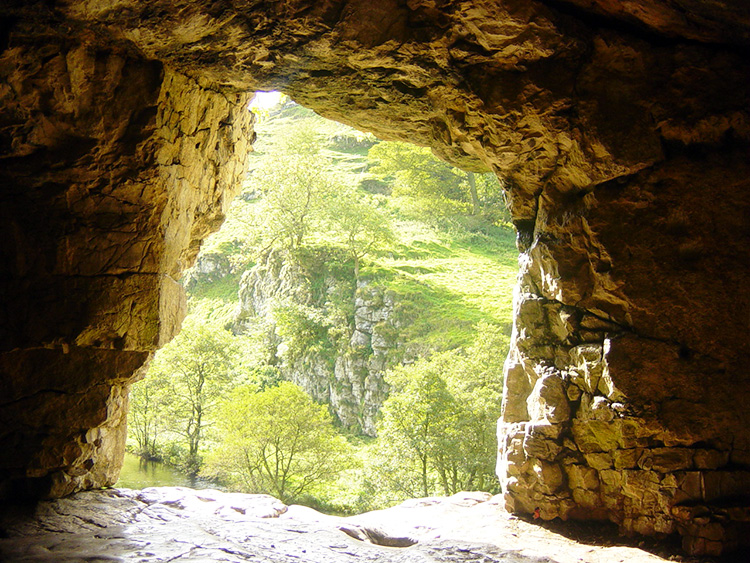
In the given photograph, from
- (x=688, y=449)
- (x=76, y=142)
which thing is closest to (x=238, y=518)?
(x=76, y=142)

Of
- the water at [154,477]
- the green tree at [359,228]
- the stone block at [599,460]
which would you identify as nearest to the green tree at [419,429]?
the stone block at [599,460]

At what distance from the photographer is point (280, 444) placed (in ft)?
55.9

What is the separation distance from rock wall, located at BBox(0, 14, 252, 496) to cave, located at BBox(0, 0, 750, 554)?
3 cm

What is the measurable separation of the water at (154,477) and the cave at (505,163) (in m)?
12.5

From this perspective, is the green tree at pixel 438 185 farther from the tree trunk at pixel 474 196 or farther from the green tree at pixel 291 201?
the green tree at pixel 291 201

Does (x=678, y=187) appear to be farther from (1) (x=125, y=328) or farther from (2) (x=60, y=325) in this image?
(2) (x=60, y=325)

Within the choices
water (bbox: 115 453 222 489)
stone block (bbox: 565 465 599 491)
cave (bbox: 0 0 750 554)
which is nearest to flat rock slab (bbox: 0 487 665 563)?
cave (bbox: 0 0 750 554)

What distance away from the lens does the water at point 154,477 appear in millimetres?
18359

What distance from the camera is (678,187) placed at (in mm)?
6215

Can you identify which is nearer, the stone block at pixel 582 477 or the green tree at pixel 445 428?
the stone block at pixel 582 477

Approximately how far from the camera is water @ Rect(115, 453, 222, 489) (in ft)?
60.2

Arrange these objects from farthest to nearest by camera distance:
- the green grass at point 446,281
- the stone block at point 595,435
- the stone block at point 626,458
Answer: the green grass at point 446,281 < the stone block at point 595,435 < the stone block at point 626,458

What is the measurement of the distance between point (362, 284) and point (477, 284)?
5945 mm

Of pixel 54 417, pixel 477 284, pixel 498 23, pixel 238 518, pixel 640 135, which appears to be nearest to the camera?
pixel 498 23
